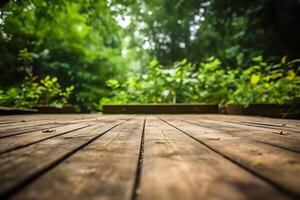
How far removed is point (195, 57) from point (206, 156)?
11.6 metres

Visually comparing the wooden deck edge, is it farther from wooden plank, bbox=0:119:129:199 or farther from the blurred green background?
wooden plank, bbox=0:119:129:199

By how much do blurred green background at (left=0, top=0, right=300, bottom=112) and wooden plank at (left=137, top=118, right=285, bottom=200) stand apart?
2.02 m

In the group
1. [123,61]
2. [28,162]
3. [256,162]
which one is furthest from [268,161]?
[123,61]

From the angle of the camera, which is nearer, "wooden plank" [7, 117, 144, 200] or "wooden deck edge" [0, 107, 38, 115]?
"wooden plank" [7, 117, 144, 200]

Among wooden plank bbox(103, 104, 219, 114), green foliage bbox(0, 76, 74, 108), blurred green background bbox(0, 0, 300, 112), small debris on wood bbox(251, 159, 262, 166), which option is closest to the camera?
small debris on wood bbox(251, 159, 262, 166)

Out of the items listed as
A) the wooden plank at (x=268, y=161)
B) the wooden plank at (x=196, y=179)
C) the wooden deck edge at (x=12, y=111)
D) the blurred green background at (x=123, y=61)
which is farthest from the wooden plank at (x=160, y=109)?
the wooden plank at (x=196, y=179)

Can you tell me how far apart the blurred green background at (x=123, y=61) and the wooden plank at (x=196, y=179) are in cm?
202

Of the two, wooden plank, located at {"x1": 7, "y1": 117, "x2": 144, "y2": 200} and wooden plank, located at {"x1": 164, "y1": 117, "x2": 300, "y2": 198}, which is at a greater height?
wooden plank, located at {"x1": 164, "y1": 117, "x2": 300, "y2": 198}

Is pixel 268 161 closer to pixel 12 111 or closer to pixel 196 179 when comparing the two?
pixel 196 179

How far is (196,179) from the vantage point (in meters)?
0.55

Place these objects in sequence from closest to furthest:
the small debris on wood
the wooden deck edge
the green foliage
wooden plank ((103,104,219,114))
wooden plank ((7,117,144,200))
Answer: wooden plank ((7,117,144,200)) → the small debris on wood → the wooden deck edge → the green foliage → wooden plank ((103,104,219,114))

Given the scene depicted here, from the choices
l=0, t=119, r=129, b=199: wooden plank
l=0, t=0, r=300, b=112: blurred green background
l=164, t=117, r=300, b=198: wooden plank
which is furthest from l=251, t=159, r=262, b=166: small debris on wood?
l=0, t=0, r=300, b=112: blurred green background

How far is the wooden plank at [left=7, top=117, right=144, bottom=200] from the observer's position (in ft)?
1.51

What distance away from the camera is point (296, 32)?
5168 mm
